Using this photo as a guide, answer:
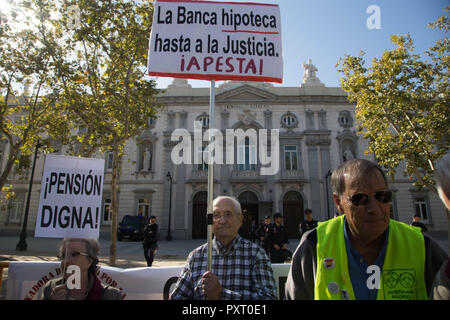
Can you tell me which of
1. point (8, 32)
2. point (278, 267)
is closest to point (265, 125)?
point (8, 32)

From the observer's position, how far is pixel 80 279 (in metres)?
2.11

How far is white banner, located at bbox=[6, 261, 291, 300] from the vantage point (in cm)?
295

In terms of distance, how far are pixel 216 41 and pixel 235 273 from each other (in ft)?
7.07

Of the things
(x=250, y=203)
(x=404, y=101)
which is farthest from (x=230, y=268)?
(x=250, y=203)

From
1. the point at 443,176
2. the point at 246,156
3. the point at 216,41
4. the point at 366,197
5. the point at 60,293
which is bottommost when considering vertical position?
the point at 60,293

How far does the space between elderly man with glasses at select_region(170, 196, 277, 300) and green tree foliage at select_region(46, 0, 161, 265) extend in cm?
696

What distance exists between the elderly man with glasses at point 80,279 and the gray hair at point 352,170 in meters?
1.94

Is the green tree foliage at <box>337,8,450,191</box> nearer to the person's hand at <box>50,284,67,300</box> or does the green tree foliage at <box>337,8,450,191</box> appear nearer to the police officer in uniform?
the police officer in uniform

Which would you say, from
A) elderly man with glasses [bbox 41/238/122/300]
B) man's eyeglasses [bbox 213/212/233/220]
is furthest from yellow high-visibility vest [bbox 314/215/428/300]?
elderly man with glasses [bbox 41/238/122/300]

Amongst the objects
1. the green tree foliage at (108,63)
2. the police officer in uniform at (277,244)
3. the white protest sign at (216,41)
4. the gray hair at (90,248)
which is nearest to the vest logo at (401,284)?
the white protest sign at (216,41)

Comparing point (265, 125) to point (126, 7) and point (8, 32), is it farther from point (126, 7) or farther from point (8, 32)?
point (8, 32)

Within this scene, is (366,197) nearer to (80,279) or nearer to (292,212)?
(80,279)
